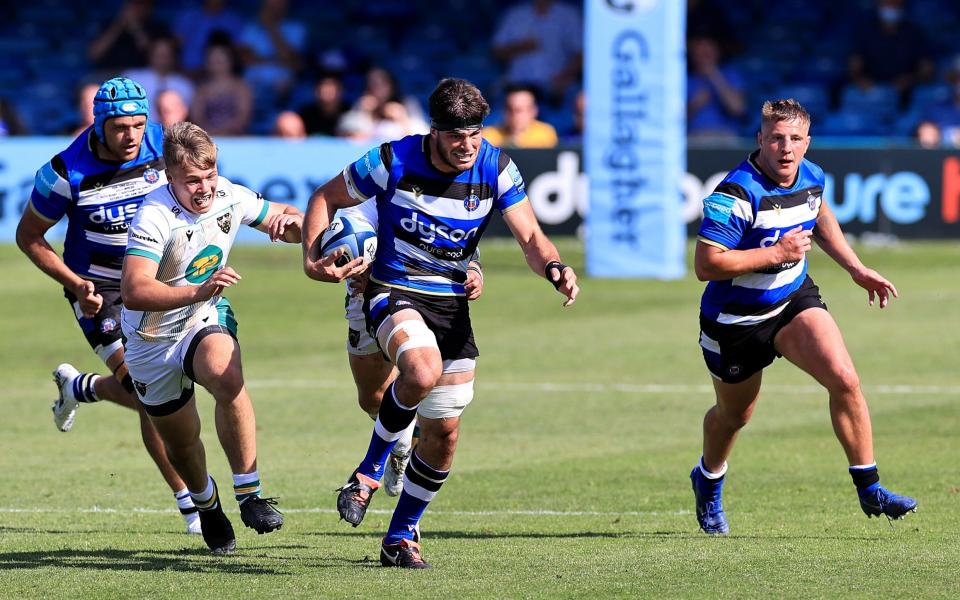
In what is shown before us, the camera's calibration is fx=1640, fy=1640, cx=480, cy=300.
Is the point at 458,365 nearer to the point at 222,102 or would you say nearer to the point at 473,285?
the point at 473,285

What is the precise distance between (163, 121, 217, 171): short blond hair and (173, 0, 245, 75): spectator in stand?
737 inches

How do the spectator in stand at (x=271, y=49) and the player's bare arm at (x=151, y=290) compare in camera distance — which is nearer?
the player's bare arm at (x=151, y=290)

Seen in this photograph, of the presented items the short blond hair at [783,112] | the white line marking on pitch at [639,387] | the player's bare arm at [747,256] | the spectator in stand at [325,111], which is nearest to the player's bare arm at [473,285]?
the player's bare arm at [747,256]

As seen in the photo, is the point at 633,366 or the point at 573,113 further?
the point at 573,113

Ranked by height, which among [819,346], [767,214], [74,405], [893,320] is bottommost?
[893,320]

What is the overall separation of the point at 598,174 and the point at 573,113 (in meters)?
5.42

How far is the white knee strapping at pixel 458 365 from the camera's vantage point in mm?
7641

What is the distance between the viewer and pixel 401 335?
750 cm

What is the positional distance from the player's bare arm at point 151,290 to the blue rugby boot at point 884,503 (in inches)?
127

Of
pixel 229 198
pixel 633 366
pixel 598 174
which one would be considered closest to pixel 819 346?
pixel 229 198

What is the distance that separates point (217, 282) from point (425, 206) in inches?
44.3

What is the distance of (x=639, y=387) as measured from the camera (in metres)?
13.7

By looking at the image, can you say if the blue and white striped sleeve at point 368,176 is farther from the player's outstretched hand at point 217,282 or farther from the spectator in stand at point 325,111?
the spectator in stand at point 325,111

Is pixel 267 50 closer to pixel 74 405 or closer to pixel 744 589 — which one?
pixel 74 405
